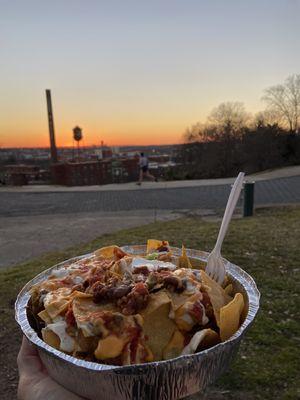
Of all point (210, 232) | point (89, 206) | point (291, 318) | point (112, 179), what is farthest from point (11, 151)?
point (291, 318)

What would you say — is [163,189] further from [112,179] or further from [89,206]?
[112,179]

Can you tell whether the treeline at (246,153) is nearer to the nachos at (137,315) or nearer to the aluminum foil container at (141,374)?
the nachos at (137,315)

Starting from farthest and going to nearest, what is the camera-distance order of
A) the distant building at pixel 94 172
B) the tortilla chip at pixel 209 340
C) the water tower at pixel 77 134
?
the water tower at pixel 77 134
the distant building at pixel 94 172
the tortilla chip at pixel 209 340

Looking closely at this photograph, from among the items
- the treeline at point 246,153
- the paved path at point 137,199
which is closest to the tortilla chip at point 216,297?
the paved path at point 137,199

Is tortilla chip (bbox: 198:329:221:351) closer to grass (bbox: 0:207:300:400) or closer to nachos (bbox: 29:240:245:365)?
nachos (bbox: 29:240:245:365)

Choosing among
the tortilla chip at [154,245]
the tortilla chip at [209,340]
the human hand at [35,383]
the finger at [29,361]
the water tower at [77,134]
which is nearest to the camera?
the tortilla chip at [209,340]
